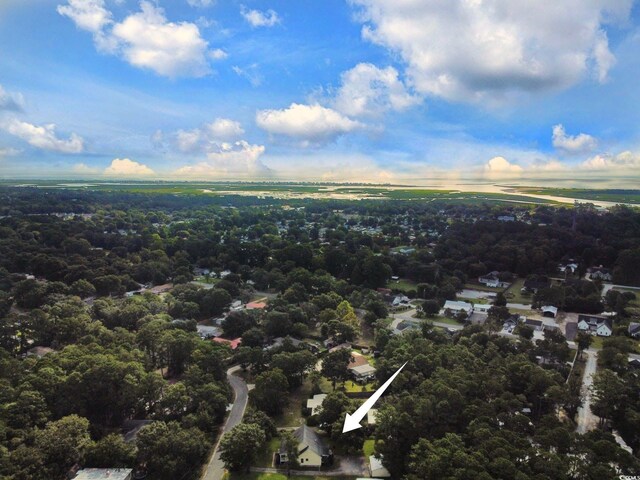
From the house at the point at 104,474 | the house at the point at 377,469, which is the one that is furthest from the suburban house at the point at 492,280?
the house at the point at 104,474

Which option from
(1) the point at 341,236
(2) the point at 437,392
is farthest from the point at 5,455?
(1) the point at 341,236

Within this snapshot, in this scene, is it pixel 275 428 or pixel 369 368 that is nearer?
pixel 275 428

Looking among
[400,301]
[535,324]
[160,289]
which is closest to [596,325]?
[535,324]

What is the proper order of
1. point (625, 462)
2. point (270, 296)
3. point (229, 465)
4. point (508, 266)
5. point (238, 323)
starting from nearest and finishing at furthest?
point (625, 462) → point (229, 465) → point (238, 323) → point (270, 296) → point (508, 266)

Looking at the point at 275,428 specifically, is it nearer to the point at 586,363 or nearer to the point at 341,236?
the point at 586,363

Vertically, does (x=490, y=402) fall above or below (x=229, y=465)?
above

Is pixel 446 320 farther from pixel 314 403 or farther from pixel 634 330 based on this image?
pixel 314 403

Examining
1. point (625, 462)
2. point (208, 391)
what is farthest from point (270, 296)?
point (625, 462)

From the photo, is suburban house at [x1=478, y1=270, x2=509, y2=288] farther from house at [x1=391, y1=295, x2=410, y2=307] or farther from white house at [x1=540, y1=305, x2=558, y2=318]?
house at [x1=391, y1=295, x2=410, y2=307]

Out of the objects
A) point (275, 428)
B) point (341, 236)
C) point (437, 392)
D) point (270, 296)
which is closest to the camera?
point (437, 392)
